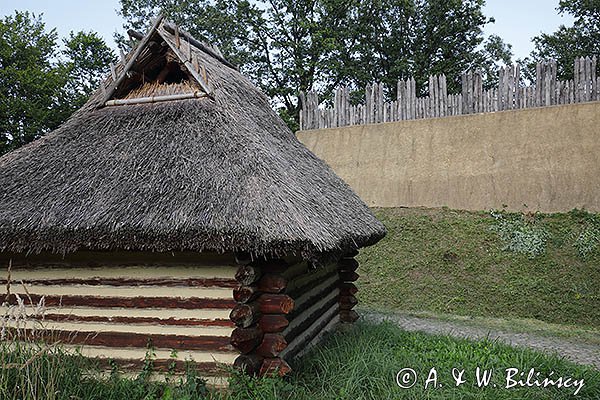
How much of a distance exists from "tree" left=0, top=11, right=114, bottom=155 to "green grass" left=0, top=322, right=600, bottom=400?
1673cm

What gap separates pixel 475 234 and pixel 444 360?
6502mm

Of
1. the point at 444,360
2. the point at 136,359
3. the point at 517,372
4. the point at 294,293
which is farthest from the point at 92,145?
the point at 517,372

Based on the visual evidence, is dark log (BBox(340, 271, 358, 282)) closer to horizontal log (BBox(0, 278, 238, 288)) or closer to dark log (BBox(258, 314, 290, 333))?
dark log (BBox(258, 314, 290, 333))

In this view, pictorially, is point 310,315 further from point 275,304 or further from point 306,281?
point 275,304

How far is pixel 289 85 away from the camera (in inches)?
924

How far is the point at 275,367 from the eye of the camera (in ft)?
15.2

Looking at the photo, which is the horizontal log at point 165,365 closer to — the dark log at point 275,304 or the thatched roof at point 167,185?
the dark log at point 275,304

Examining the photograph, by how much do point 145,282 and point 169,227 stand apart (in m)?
1.04

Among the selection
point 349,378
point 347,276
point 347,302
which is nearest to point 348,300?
point 347,302

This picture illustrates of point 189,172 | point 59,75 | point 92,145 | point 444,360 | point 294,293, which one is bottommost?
point 444,360

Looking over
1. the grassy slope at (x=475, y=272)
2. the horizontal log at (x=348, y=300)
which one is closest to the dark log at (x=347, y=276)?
the horizontal log at (x=348, y=300)

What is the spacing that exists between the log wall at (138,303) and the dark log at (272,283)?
0.91 ft

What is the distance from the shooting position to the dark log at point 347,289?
793 centimetres

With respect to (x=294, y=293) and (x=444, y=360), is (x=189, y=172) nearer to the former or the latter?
(x=294, y=293)
